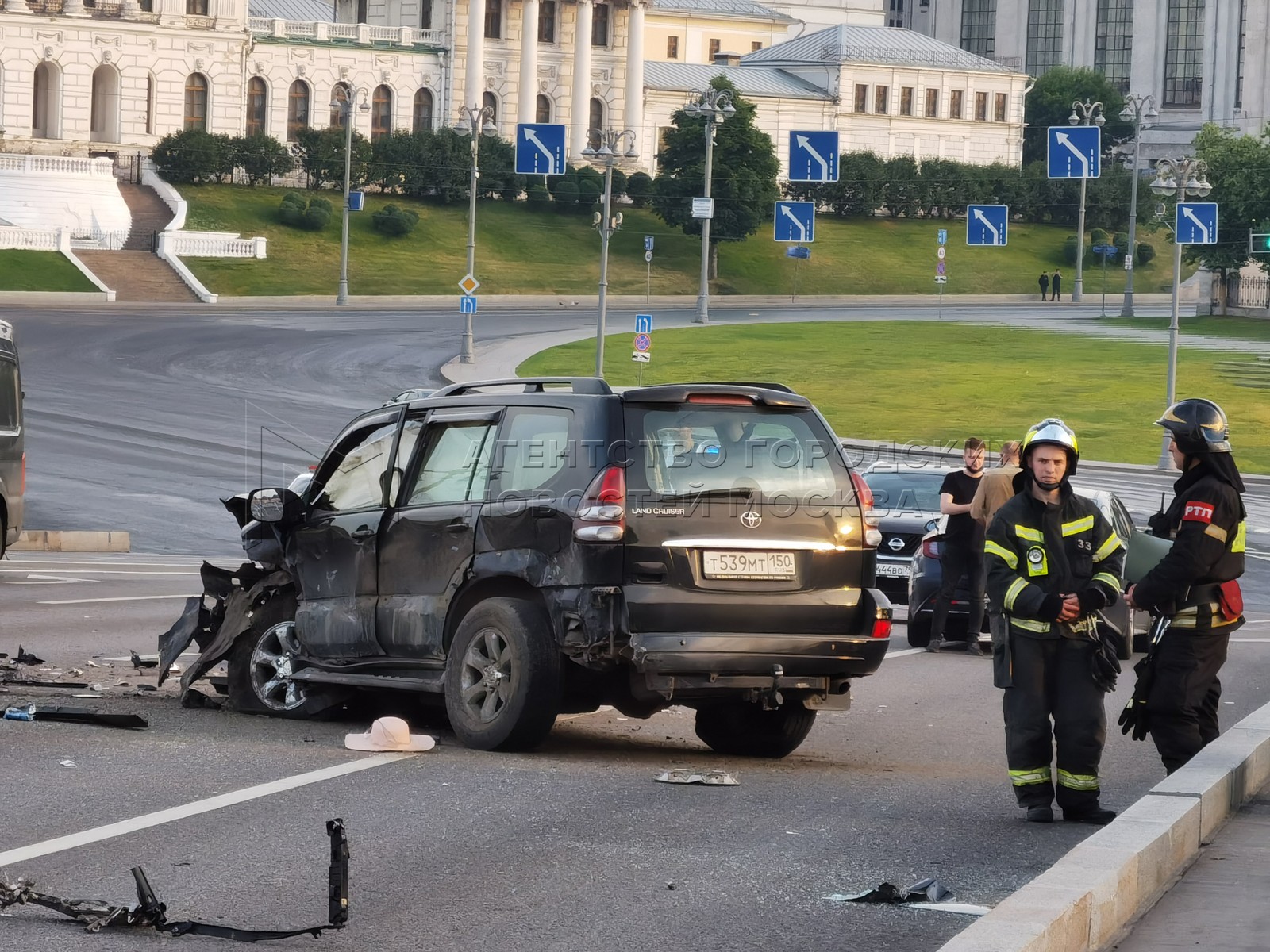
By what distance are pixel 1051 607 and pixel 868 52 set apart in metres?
127

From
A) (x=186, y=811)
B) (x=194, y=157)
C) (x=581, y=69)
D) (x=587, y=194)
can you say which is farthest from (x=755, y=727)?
(x=581, y=69)

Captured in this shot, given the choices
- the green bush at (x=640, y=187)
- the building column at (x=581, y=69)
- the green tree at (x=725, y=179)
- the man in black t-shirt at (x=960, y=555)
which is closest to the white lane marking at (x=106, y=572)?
the man in black t-shirt at (x=960, y=555)

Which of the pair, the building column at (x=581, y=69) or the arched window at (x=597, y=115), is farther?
the arched window at (x=597, y=115)

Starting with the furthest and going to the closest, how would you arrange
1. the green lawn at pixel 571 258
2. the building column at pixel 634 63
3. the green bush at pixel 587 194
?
the building column at pixel 634 63
the green bush at pixel 587 194
the green lawn at pixel 571 258

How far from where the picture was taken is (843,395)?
53750 millimetres

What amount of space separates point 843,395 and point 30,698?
43735mm

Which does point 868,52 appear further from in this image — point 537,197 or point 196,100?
point 196,100

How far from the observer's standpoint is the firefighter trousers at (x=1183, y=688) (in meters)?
8.81

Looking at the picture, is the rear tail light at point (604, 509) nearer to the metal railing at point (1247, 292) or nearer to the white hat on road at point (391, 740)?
the white hat on road at point (391, 740)

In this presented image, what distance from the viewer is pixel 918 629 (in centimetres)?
1755

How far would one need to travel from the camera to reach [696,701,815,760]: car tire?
33.5 ft

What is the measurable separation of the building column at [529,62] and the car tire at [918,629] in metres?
101

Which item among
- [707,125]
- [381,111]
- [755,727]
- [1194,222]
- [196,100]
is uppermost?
[381,111]

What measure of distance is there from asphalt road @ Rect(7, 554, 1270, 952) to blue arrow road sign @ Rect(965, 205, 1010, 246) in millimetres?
41931
